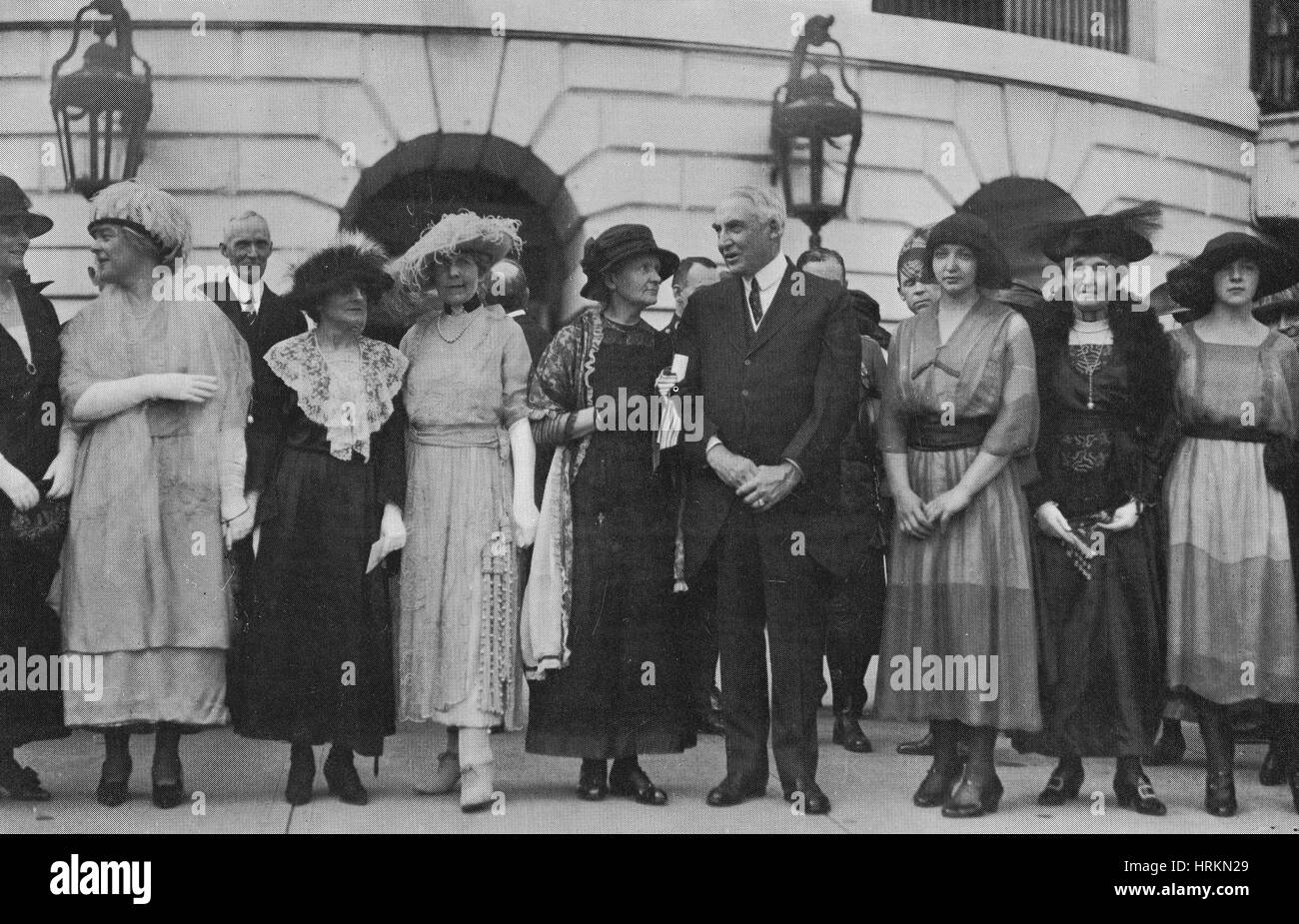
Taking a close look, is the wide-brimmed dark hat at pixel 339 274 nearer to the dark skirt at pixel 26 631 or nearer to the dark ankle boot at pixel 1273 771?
the dark skirt at pixel 26 631

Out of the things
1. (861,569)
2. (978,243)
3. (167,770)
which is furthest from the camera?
(861,569)

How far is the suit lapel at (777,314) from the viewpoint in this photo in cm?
546

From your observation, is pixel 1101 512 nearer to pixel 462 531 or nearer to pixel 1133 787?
pixel 1133 787

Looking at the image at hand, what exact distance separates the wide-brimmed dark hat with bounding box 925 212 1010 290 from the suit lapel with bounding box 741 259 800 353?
20.3 inches

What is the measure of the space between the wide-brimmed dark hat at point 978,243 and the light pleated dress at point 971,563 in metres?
0.12

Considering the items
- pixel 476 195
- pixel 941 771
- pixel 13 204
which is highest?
pixel 476 195

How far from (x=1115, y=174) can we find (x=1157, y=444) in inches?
180

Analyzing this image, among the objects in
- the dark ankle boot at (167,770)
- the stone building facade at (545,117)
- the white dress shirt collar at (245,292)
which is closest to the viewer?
the dark ankle boot at (167,770)

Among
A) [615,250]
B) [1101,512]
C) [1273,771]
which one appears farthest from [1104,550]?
[615,250]

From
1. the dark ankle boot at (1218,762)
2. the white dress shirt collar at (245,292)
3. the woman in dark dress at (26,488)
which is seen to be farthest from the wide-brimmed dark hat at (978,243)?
the woman in dark dress at (26,488)

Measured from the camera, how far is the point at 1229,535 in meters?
5.61

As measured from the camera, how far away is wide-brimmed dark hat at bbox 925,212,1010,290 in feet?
17.8

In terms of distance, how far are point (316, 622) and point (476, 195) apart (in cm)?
447
